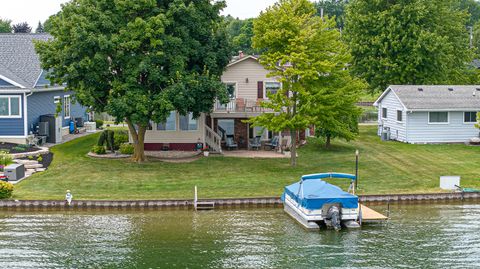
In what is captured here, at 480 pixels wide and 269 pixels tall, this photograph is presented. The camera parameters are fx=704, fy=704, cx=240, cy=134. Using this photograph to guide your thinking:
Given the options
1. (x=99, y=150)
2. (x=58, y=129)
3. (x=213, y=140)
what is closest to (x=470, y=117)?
(x=213, y=140)

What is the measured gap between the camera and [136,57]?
1593 inches

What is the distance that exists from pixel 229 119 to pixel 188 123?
3796 mm

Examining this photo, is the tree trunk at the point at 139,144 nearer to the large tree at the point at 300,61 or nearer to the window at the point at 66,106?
the large tree at the point at 300,61

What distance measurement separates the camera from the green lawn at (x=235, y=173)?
3562cm

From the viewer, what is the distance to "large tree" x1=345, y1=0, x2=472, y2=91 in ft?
203

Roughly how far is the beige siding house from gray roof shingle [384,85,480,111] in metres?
10.3

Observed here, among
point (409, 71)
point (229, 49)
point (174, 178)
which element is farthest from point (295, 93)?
point (409, 71)

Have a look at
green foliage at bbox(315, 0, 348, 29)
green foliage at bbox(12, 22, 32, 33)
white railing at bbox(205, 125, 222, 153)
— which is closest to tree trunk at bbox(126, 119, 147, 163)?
white railing at bbox(205, 125, 222, 153)

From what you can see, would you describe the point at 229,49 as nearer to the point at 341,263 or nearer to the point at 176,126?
the point at 176,126

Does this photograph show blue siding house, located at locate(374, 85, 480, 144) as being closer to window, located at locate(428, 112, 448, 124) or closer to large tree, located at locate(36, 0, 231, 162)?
window, located at locate(428, 112, 448, 124)

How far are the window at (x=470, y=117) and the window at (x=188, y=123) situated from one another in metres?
20.3

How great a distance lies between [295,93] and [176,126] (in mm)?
9612

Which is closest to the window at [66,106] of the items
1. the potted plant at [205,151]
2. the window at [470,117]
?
the potted plant at [205,151]

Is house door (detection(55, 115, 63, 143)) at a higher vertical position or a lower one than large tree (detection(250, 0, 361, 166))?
lower
